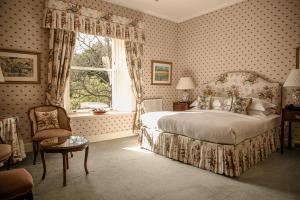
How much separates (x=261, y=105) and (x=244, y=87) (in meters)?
0.81

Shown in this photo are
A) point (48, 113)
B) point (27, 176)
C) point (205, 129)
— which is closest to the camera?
point (27, 176)

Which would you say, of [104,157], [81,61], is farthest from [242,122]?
[81,61]

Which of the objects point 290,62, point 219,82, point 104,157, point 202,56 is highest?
point 202,56

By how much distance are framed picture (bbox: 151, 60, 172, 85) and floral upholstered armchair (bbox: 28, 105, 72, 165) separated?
108 inches

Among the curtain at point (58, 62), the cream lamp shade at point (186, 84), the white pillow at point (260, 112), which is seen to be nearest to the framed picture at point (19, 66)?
the curtain at point (58, 62)

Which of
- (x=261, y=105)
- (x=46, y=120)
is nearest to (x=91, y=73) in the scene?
(x=46, y=120)

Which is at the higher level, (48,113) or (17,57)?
(17,57)

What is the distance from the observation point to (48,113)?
3846 mm

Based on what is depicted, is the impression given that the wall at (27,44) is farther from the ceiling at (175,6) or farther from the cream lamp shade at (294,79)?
the cream lamp shade at (294,79)

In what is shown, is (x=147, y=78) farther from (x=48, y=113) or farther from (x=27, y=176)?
(x=27, y=176)

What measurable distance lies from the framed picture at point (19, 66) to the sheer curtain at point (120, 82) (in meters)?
1.81

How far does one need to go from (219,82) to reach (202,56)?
94 centimetres

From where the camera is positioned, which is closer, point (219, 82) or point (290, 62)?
point (290, 62)

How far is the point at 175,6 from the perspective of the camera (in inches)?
213
